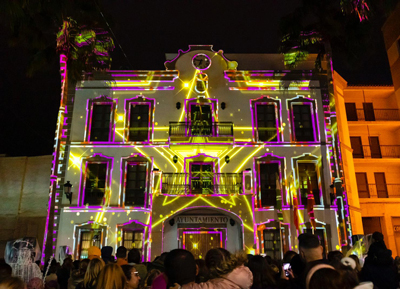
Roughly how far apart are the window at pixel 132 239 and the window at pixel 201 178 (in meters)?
3.47

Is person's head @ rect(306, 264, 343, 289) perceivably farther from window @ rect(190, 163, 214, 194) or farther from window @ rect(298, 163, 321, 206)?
window @ rect(298, 163, 321, 206)

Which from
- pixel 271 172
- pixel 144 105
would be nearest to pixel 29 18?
A: pixel 144 105

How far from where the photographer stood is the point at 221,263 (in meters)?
3.59

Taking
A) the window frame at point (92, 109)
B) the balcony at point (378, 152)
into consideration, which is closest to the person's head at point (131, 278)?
the window frame at point (92, 109)

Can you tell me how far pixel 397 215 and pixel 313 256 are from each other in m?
23.7

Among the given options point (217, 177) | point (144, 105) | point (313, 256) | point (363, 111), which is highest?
point (363, 111)

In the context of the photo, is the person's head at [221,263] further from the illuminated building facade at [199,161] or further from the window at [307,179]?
the window at [307,179]

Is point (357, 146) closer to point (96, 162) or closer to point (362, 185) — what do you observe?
point (362, 185)

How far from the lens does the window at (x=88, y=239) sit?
17.5m

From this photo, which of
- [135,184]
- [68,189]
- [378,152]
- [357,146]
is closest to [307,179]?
[135,184]

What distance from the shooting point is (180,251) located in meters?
3.27

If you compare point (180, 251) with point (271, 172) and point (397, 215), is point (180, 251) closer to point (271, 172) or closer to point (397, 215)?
point (271, 172)

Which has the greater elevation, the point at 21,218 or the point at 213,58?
the point at 213,58

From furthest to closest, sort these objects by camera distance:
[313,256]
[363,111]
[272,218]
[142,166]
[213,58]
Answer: [363,111] < [213,58] < [142,166] < [272,218] < [313,256]
